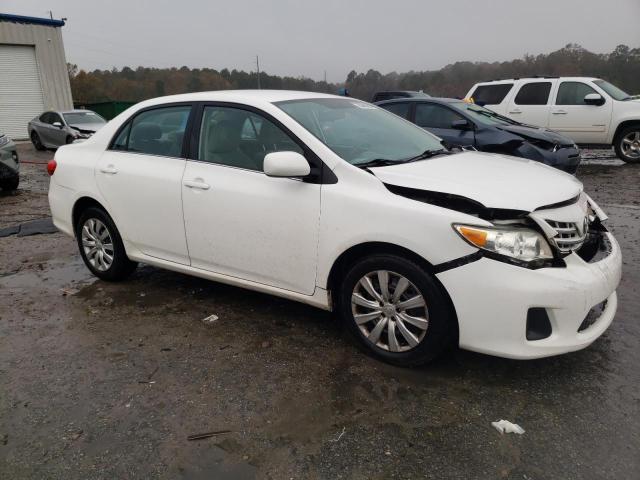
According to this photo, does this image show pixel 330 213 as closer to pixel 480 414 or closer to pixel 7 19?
pixel 480 414

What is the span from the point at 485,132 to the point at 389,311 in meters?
5.71

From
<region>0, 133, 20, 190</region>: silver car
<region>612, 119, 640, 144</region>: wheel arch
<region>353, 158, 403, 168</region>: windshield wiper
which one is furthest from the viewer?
<region>612, 119, 640, 144</region>: wheel arch

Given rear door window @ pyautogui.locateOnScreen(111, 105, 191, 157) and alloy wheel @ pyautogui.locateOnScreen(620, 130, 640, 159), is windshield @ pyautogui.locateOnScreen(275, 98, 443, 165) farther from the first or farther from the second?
alloy wheel @ pyautogui.locateOnScreen(620, 130, 640, 159)

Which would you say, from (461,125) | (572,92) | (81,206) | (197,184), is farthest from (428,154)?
(572,92)

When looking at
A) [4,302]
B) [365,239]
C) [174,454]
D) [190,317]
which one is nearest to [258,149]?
[365,239]

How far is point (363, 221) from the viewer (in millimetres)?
2969

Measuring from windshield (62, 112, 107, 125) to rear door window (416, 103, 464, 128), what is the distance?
496 inches

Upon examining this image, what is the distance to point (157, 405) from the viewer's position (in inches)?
111

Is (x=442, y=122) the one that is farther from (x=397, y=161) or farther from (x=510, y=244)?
(x=510, y=244)

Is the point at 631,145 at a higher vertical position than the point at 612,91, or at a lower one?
lower

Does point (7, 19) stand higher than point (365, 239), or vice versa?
point (7, 19)

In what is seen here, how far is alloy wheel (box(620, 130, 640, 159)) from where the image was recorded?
35.5ft

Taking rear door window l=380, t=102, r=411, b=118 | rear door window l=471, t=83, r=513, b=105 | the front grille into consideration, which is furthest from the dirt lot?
rear door window l=471, t=83, r=513, b=105

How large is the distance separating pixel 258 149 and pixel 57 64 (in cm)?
2497
